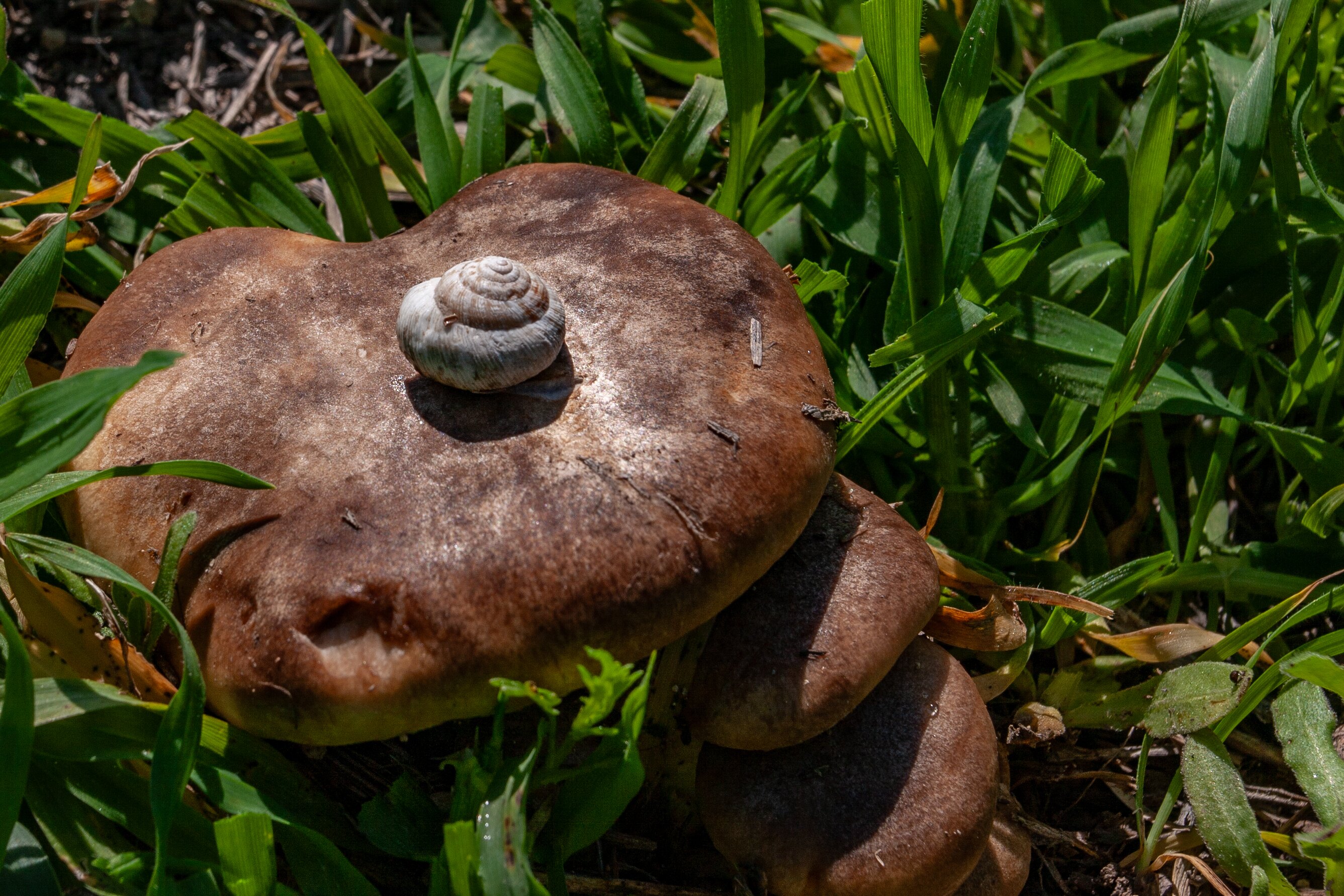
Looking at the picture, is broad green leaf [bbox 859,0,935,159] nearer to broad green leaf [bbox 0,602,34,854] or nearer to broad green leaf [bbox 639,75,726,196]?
broad green leaf [bbox 639,75,726,196]

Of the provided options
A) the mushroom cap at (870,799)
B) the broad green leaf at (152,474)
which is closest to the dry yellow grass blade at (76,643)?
the broad green leaf at (152,474)

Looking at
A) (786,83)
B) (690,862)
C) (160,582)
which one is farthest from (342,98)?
(690,862)

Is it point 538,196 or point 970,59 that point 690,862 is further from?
point 970,59

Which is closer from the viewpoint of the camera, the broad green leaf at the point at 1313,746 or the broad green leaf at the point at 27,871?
the broad green leaf at the point at 27,871

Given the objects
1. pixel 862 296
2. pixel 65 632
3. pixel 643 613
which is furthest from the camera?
pixel 862 296

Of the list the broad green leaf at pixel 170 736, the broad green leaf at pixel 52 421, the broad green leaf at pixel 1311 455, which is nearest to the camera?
the broad green leaf at pixel 52 421

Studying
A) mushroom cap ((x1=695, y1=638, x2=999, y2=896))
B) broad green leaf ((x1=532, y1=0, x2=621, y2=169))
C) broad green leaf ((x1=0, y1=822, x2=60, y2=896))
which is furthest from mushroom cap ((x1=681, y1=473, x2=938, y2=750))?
broad green leaf ((x1=532, y1=0, x2=621, y2=169))

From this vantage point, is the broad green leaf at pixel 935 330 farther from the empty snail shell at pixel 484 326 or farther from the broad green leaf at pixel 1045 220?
the empty snail shell at pixel 484 326
